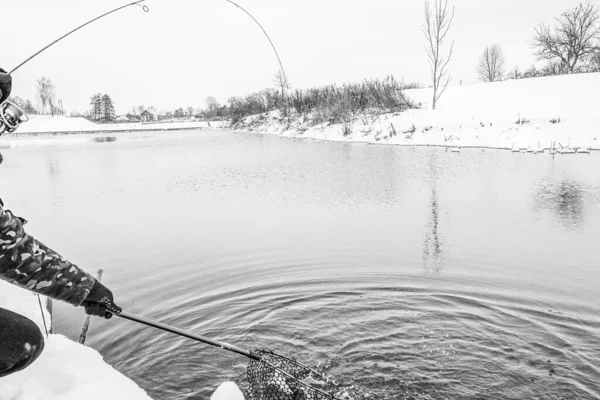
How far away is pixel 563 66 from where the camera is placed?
52000mm

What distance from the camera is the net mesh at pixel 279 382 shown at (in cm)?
367

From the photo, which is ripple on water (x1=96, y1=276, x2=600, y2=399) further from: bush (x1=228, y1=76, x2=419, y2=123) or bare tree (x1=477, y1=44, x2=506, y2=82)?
bare tree (x1=477, y1=44, x2=506, y2=82)

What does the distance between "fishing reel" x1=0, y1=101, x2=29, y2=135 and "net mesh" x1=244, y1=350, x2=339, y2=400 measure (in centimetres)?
227

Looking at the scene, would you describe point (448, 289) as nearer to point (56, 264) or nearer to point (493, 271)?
point (493, 271)

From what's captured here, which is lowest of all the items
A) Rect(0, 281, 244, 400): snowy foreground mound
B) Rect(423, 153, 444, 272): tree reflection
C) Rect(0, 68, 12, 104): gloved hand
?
Rect(423, 153, 444, 272): tree reflection

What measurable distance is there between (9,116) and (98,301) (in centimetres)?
108

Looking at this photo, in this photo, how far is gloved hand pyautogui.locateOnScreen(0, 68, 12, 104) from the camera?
225cm

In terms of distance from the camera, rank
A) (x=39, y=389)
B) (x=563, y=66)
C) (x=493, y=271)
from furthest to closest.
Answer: (x=563, y=66) → (x=493, y=271) → (x=39, y=389)

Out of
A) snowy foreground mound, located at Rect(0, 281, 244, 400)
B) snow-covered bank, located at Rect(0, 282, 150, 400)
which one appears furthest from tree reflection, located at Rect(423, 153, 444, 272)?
snow-covered bank, located at Rect(0, 282, 150, 400)

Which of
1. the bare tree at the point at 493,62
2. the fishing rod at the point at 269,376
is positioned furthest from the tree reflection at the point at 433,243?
the bare tree at the point at 493,62

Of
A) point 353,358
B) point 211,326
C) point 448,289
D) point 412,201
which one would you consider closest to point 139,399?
point 353,358

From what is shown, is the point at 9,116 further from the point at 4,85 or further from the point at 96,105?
the point at 96,105

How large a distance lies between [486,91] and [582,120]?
1424 centimetres

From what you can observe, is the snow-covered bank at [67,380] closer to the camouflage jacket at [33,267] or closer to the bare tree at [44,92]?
the camouflage jacket at [33,267]
